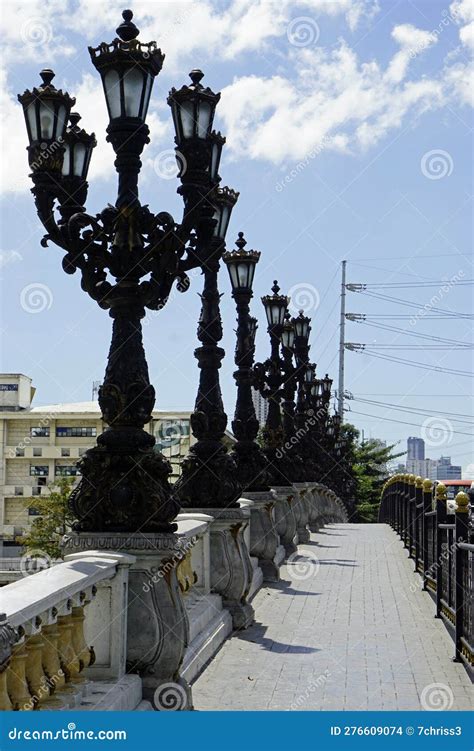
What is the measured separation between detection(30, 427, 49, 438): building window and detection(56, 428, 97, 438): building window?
1.12m

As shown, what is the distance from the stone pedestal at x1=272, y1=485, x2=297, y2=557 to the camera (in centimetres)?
1994

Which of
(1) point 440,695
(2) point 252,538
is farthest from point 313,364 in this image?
(1) point 440,695

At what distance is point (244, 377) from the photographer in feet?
53.1

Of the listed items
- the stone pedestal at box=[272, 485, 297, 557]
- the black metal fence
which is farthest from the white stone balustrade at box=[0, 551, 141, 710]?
the stone pedestal at box=[272, 485, 297, 557]

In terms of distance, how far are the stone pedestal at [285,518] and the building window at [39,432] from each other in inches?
2820

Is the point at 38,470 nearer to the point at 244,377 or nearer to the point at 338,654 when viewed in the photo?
the point at 244,377

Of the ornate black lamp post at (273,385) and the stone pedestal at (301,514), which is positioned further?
the stone pedestal at (301,514)

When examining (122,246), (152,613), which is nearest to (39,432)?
(122,246)

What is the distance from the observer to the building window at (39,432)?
90.5 metres

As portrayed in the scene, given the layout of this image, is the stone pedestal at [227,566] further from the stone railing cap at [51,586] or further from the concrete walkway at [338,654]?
the stone railing cap at [51,586]

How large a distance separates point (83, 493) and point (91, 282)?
5.62 feet

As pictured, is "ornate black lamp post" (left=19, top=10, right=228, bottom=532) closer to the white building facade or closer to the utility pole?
the utility pole

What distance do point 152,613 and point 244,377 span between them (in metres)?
9.08

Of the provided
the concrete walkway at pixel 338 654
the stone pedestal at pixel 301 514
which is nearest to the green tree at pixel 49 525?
the stone pedestal at pixel 301 514
